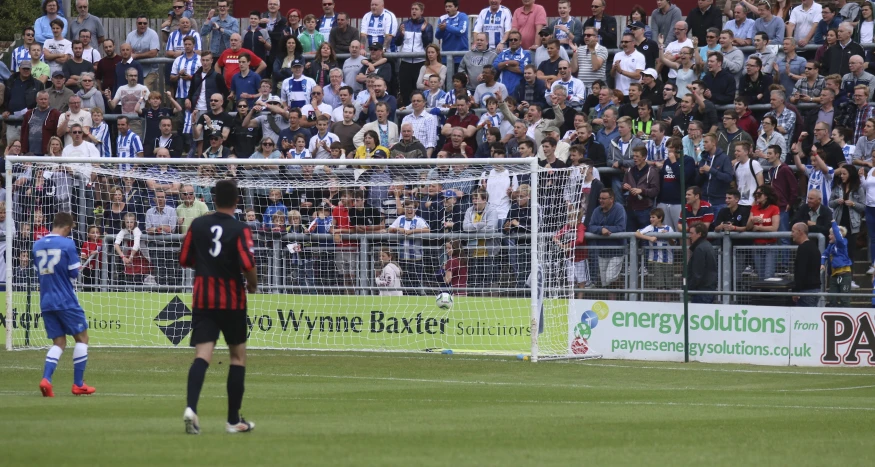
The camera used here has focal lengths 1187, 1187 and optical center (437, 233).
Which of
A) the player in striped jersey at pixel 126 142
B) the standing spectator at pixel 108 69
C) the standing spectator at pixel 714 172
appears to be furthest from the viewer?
the standing spectator at pixel 108 69

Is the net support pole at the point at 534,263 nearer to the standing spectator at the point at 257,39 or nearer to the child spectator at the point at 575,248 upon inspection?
the child spectator at the point at 575,248

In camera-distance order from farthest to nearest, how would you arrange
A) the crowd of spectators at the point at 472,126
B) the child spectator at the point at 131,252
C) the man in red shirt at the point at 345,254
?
the child spectator at the point at 131,252
the man in red shirt at the point at 345,254
the crowd of spectators at the point at 472,126

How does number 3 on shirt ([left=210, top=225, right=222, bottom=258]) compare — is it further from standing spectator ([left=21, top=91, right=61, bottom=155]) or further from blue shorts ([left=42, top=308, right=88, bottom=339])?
standing spectator ([left=21, top=91, right=61, bottom=155])

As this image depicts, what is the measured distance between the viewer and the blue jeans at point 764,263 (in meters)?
19.0

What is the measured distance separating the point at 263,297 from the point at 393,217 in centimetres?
266

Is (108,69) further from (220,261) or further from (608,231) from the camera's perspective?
(220,261)

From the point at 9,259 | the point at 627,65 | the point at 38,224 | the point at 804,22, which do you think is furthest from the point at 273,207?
the point at 804,22

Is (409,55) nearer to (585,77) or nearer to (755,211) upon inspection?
(585,77)

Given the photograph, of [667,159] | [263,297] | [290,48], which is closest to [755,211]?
[667,159]

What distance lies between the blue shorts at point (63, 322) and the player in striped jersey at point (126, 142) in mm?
11666

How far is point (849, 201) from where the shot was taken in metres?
19.7

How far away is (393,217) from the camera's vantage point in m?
20.4

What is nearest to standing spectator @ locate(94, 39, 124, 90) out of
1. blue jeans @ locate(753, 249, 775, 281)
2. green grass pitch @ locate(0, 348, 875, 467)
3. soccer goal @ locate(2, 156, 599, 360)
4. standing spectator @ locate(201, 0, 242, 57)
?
standing spectator @ locate(201, 0, 242, 57)

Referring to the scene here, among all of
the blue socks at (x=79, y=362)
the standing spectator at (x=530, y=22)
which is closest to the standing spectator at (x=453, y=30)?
the standing spectator at (x=530, y=22)
